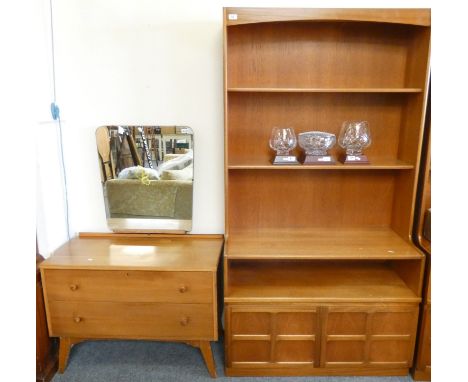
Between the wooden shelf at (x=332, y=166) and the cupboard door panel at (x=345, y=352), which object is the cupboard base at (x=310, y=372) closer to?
the cupboard door panel at (x=345, y=352)

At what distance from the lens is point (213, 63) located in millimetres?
2016

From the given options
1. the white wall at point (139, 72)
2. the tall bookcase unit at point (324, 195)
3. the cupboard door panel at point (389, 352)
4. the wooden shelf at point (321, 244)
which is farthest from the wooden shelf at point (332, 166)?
the cupboard door panel at point (389, 352)

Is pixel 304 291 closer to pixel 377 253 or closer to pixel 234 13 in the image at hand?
pixel 377 253

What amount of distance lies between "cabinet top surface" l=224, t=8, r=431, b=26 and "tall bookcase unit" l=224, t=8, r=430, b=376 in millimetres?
98

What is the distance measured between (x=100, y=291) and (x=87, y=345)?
2.07 feet

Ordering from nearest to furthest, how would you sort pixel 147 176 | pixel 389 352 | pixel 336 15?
pixel 336 15
pixel 389 352
pixel 147 176

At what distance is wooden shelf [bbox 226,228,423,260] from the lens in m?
1.85

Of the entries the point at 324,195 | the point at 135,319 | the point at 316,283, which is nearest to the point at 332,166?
the point at 324,195

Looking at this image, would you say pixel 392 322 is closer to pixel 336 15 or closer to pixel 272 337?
pixel 272 337

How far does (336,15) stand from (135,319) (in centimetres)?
183

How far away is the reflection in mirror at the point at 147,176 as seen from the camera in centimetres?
209

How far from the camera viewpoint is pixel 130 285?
1862 mm

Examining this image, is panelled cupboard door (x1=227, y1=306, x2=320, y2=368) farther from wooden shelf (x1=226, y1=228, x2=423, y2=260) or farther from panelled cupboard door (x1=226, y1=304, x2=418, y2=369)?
wooden shelf (x1=226, y1=228, x2=423, y2=260)

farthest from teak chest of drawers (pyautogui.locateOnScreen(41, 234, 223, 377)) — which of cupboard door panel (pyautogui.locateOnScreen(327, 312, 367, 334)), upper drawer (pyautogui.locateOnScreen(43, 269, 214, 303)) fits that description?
cupboard door panel (pyautogui.locateOnScreen(327, 312, 367, 334))
